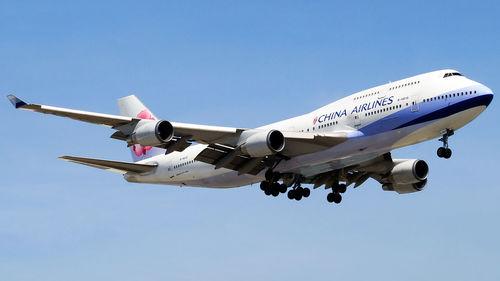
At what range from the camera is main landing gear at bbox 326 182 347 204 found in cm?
4631

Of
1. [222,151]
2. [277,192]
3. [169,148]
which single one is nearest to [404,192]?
[277,192]

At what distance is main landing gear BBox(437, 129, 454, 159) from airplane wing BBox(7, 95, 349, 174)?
4.78 m

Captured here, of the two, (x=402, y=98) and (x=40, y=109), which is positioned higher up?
(x=402, y=98)

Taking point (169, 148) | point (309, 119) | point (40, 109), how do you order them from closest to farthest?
1. point (40, 109)
2. point (169, 148)
3. point (309, 119)

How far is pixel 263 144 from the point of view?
39156mm

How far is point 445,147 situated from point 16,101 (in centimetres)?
2082

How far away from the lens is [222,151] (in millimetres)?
42062

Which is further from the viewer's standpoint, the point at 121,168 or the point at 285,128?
the point at 121,168

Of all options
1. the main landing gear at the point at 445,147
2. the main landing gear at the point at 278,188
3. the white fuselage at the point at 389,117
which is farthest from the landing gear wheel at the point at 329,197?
the main landing gear at the point at 445,147

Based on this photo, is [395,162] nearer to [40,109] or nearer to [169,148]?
[169,148]

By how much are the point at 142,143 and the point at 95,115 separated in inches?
106

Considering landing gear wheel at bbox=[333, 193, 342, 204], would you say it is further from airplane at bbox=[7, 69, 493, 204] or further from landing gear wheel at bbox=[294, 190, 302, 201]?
landing gear wheel at bbox=[294, 190, 302, 201]

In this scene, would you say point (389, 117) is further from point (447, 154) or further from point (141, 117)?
point (141, 117)

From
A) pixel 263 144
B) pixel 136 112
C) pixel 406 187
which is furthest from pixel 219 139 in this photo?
pixel 136 112
